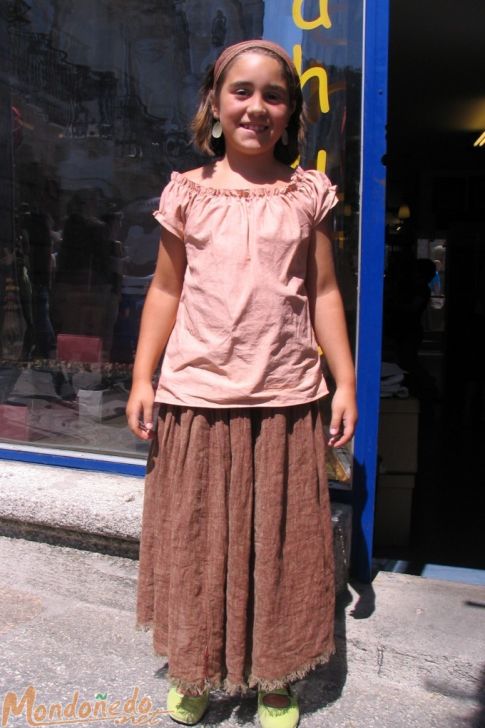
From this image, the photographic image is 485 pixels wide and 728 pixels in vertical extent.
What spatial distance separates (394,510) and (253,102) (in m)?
2.29

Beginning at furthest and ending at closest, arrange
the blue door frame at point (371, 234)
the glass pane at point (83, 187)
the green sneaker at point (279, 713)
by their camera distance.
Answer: the glass pane at point (83, 187) < the blue door frame at point (371, 234) < the green sneaker at point (279, 713)

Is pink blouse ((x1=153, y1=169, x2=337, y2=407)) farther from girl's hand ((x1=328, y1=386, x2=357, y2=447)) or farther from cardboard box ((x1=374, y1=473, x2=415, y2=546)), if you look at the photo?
cardboard box ((x1=374, y1=473, x2=415, y2=546))

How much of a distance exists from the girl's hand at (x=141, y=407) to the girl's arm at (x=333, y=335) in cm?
51

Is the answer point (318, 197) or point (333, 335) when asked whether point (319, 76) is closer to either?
point (318, 197)

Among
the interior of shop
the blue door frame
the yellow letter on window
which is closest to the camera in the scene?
the blue door frame

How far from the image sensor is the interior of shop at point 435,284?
11.4ft

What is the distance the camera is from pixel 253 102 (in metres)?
1.79

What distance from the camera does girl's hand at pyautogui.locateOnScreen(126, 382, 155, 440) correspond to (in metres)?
1.95

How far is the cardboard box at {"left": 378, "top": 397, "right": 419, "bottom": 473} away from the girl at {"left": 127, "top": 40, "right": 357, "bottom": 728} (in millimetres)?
1506

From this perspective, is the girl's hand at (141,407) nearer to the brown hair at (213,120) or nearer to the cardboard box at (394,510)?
the brown hair at (213,120)

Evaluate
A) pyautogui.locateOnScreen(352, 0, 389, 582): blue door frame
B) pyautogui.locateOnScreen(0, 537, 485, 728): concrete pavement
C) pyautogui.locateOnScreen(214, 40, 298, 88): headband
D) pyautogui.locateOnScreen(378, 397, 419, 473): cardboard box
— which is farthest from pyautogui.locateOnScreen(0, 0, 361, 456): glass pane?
pyautogui.locateOnScreen(214, 40, 298, 88): headband

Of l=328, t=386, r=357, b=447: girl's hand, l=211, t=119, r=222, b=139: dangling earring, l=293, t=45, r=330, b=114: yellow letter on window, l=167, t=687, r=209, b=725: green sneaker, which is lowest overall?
l=167, t=687, r=209, b=725: green sneaker

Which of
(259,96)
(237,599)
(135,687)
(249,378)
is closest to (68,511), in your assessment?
(135,687)

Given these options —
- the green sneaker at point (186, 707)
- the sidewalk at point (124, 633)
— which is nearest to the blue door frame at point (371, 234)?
the sidewalk at point (124, 633)
